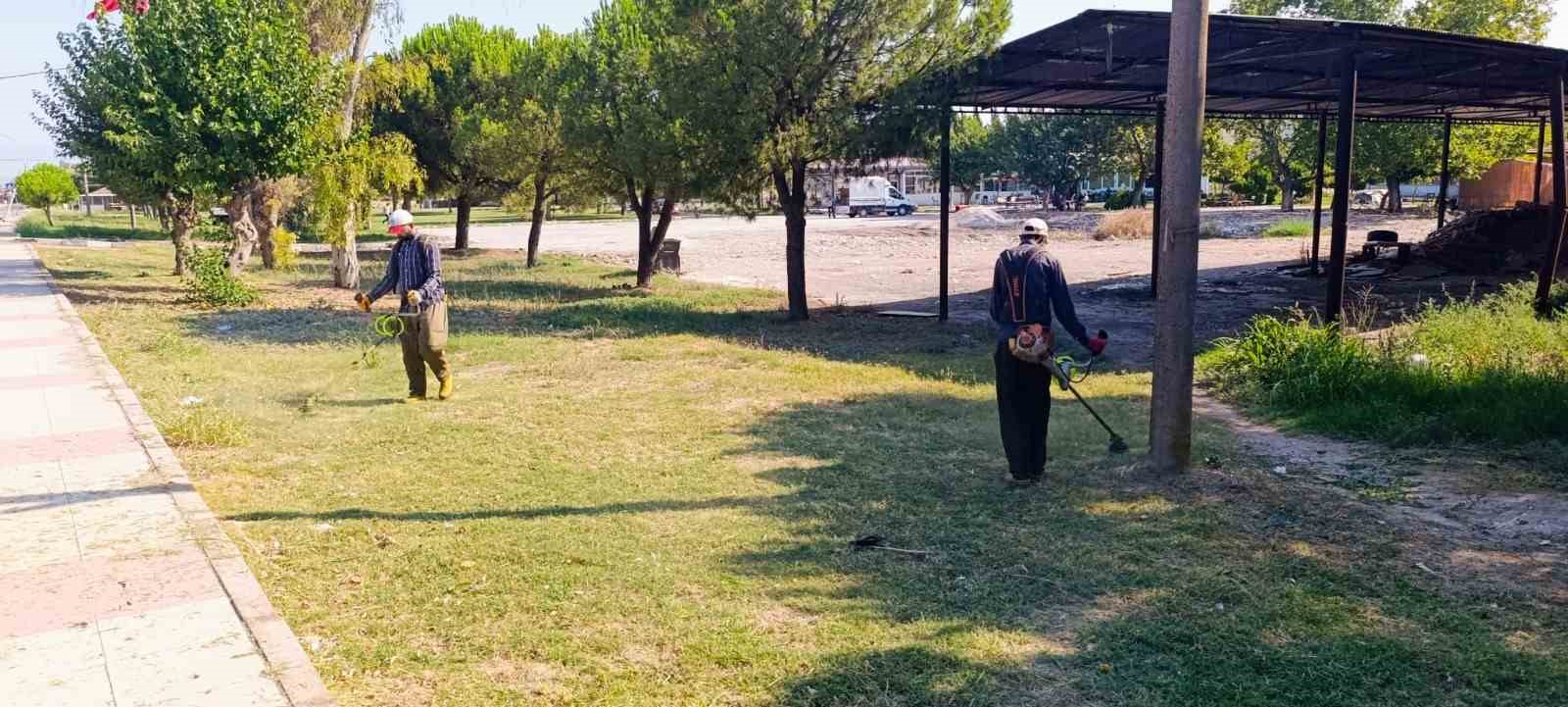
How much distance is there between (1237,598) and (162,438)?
24.1 ft

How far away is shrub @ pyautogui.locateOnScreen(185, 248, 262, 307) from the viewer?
688 inches

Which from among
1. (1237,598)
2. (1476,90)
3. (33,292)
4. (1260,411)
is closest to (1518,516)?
(1237,598)

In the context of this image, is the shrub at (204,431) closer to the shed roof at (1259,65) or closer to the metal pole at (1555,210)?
the shed roof at (1259,65)

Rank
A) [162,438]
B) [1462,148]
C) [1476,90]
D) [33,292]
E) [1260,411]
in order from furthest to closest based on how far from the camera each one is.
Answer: [1462,148]
[1476,90]
[33,292]
[1260,411]
[162,438]

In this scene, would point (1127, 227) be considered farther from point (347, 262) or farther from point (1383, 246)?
point (347, 262)

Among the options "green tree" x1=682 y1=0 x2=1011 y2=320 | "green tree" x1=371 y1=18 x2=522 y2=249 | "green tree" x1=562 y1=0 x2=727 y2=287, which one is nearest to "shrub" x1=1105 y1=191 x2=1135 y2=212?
"green tree" x1=371 y1=18 x2=522 y2=249

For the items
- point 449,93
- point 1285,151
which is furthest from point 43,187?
point 1285,151

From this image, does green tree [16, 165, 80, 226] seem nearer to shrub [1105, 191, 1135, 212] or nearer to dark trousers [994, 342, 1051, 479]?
shrub [1105, 191, 1135, 212]

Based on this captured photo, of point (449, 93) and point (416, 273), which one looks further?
point (449, 93)

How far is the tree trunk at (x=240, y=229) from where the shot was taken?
20203 millimetres

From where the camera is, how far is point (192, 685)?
4.05 metres

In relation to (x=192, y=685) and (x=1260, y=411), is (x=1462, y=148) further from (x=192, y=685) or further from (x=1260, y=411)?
(x=192, y=685)

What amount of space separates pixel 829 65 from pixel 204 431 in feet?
29.7

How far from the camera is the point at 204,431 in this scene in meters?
8.10
